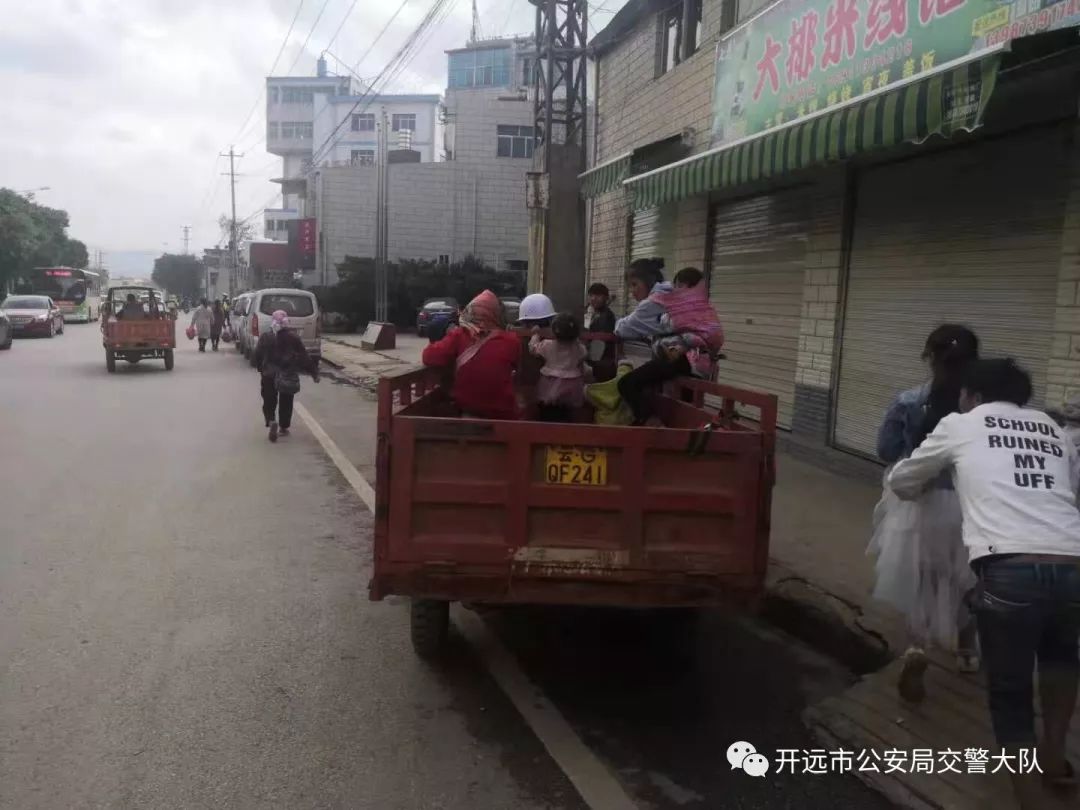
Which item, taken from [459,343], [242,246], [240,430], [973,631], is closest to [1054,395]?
[973,631]

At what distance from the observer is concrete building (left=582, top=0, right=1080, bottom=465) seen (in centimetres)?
611

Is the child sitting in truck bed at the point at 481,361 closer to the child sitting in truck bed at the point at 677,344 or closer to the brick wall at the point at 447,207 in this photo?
the child sitting in truck bed at the point at 677,344

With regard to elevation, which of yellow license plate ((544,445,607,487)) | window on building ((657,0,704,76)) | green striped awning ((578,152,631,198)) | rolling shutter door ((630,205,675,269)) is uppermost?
window on building ((657,0,704,76))

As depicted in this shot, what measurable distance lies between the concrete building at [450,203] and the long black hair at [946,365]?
4035 cm

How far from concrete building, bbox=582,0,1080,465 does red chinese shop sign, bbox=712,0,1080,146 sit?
0.07ft

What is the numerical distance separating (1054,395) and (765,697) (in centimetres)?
339

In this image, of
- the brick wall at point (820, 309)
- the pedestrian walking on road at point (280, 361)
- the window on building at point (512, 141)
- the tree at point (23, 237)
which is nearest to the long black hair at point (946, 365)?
the brick wall at point (820, 309)

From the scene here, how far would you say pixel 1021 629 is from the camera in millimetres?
2896

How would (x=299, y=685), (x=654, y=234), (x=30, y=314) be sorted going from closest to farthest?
Result: (x=299, y=685), (x=654, y=234), (x=30, y=314)

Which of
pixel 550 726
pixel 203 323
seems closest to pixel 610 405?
pixel 550 726

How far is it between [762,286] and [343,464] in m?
5.17

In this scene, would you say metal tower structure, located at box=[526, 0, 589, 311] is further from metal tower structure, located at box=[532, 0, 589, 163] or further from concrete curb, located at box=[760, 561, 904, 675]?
concrete curb, located at box=[760, 561, 904, 675]

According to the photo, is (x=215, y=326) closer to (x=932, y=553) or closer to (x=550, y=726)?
(x=550, y=726)

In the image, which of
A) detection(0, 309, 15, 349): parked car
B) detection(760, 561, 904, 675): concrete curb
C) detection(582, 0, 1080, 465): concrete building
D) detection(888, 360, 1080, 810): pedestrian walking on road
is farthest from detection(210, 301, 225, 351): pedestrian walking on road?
detection(888, 360, 1080, 810): pedestrian walking on road
